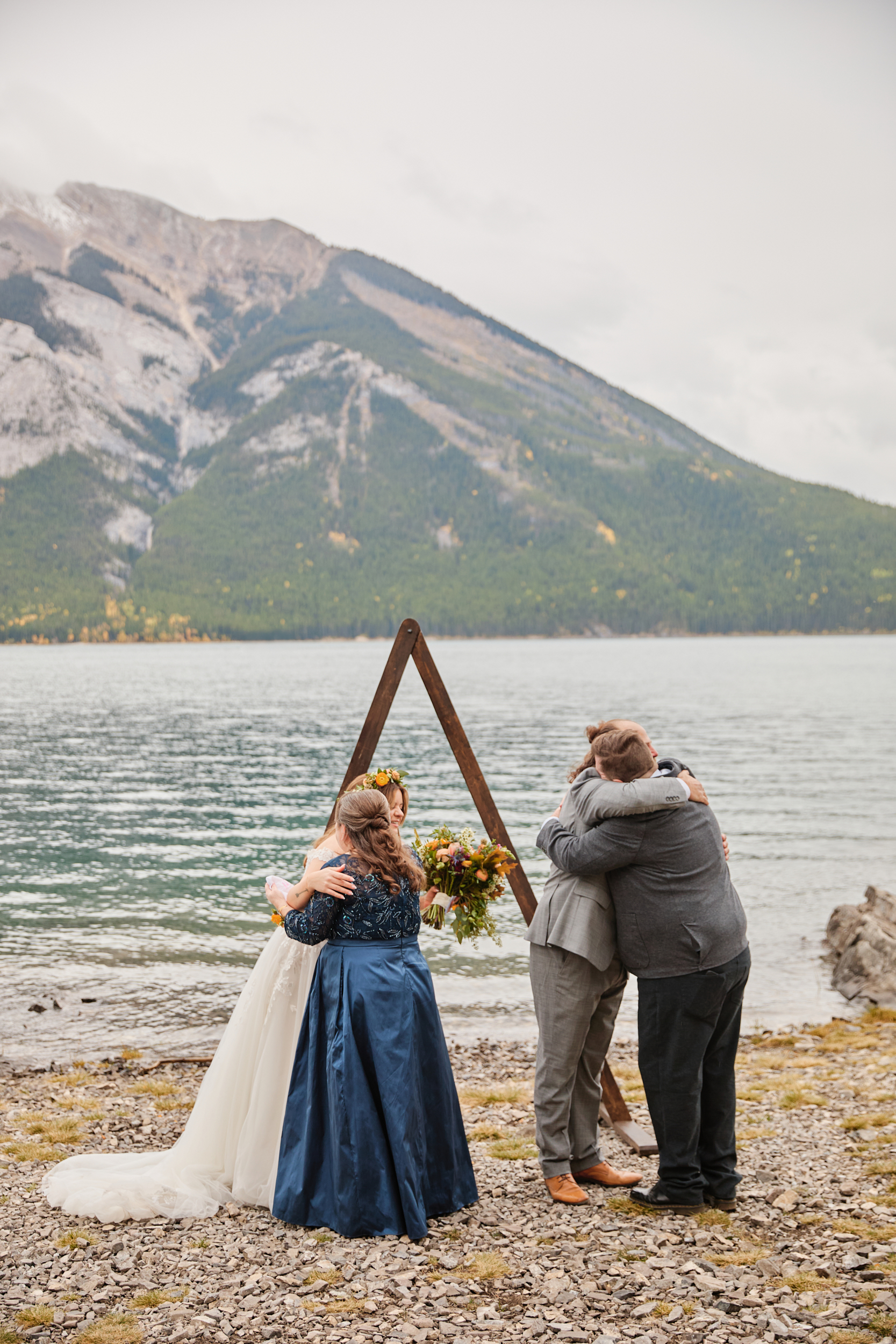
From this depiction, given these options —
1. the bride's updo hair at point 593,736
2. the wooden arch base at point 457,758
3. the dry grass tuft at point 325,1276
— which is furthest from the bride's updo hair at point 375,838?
the dry grass tuft at point 325,1276

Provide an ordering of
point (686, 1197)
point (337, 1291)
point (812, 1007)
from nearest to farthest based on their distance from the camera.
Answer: point (337, 1291) < point (686, 1197) < point (812, 1007)

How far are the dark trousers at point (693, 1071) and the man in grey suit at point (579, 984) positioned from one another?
35cm

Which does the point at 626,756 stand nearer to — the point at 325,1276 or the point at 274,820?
the point at 325,1276

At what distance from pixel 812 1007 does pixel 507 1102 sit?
6.61 m

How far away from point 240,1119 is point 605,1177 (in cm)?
220

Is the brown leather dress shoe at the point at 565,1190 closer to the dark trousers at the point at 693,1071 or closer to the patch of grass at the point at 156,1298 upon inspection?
the dark trousers at the point at 693,1071

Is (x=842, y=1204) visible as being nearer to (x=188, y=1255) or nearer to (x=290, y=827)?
(x=188, y=1255)

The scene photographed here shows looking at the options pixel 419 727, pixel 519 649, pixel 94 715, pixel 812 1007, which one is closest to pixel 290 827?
pixel 812 1007

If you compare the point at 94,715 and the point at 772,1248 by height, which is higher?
the point at 772,1248

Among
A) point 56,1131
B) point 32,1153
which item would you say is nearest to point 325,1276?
point 32,1153

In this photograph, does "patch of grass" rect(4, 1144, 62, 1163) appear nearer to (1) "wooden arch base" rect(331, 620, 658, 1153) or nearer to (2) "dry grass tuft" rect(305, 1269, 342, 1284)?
(2) "dry grass tuft" rect(305, 1269, 342, 1284)

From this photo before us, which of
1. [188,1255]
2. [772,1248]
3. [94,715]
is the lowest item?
[94,715]

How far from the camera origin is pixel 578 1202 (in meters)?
5.69

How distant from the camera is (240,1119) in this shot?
5.90 meters
